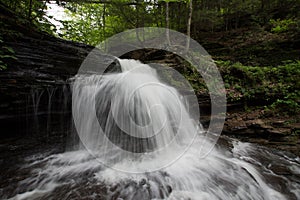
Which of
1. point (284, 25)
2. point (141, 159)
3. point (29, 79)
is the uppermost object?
point (284, 25)

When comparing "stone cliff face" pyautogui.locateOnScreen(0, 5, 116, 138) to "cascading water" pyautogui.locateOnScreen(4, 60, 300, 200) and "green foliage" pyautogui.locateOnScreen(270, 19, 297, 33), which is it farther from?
"green foliage" pyautogui.locateOnScreen(270, 19, 297, 33)

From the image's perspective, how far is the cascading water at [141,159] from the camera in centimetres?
262

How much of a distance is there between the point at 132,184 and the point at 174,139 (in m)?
1.68

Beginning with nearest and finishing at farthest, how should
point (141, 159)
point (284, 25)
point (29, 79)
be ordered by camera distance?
point (141, 159) → point (29, 79) → point (284, 25)

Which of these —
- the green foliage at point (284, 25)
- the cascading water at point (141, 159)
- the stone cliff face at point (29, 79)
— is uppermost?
the green foliage at point (284, 25)

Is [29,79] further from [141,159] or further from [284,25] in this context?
[284,25]

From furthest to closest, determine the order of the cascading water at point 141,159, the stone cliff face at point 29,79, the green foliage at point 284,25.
Result: 1. the green foliage at point 284,25
2. the stone cliff face at point 29,79
3. the cascading water at point 141,159

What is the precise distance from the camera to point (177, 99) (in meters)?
5.16

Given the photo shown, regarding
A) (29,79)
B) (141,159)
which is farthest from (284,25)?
(29,79)

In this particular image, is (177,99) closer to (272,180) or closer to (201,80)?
(201,80)

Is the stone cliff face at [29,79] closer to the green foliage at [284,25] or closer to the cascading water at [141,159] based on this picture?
the cascading water at [141,159]

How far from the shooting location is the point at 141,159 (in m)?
3.44

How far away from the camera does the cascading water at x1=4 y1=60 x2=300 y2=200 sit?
103 inches

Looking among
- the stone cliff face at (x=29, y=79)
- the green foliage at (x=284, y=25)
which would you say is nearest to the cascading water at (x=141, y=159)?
the stone cliff face at (x=29, y=79)
